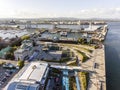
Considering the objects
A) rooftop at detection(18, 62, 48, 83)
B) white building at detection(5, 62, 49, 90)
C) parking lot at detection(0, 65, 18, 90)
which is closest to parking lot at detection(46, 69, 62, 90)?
white building at detection(5, 62, 49, 90)

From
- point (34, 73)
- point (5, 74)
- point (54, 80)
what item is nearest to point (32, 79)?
point (34, 73)

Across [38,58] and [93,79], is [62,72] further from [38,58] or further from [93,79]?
[38,58]

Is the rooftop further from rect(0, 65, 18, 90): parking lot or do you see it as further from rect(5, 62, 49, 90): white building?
rect(0, 65, 18, 90): parking lot

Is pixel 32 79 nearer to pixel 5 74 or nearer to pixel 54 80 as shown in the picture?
pixel 54 80

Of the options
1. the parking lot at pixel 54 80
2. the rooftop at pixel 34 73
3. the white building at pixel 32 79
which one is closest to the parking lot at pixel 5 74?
the white building at pixel 32 79

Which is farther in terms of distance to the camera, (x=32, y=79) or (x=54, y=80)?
(x=54, y=80)

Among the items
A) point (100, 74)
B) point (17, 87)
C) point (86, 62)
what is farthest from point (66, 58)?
point (17, 87)
